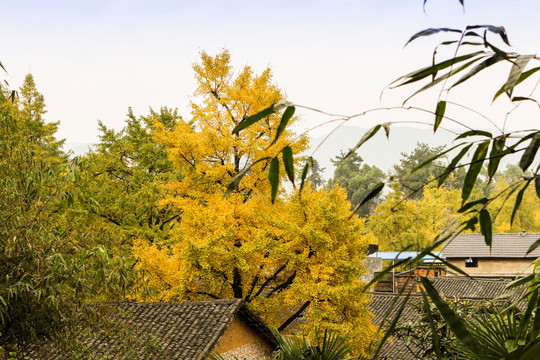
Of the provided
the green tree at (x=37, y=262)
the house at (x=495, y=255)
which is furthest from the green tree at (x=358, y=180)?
the green tree at (x=37, y=262)

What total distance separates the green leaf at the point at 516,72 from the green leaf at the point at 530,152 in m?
0.22

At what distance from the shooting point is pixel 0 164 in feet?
30.0

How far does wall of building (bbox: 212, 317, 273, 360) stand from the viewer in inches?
595

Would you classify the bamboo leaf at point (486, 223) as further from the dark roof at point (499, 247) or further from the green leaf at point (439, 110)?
the dark roof at point (499, 247)

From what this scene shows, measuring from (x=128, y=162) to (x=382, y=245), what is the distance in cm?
2860

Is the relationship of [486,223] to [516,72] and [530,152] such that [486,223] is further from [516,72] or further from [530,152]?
[516,72]

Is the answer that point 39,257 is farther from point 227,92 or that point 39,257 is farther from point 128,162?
point 128,162

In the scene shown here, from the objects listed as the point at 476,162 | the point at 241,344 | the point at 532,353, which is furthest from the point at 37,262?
the point at 241,344

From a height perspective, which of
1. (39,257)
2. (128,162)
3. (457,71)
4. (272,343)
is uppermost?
(128,162)

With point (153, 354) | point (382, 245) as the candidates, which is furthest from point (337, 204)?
point (382, 245)

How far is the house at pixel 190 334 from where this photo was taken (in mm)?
13477

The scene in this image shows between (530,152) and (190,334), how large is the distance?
13150 millimetres

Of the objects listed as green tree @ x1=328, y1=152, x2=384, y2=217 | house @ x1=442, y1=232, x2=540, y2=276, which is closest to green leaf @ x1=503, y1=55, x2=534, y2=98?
house @ x1=442, y1=232, x2=540, y2=276

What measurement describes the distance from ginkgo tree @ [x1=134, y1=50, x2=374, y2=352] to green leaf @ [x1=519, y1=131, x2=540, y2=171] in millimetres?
14660
